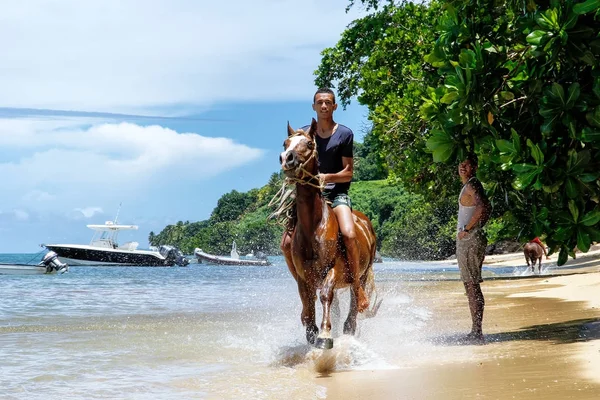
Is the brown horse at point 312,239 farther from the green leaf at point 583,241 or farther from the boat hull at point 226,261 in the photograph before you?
the boat hull at point 226,261

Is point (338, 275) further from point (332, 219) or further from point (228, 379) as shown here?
point (228, 379)

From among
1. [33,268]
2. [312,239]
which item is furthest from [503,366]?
[33,268]

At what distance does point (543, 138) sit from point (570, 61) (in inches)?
30.4

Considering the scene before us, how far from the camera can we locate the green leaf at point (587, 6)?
6.20 metres

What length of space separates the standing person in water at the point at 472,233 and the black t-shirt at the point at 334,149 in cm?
153

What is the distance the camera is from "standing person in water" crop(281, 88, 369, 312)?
8391mm

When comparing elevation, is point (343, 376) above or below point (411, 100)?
below

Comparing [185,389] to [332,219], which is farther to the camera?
[332,219]

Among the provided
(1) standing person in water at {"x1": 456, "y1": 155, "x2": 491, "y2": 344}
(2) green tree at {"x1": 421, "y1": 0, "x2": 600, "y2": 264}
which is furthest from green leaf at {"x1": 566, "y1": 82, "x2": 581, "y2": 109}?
(1) standing person in water at {"x1": 456, "y1": 155, "x2": 491, "y2": 344}

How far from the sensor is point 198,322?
15.1 metres

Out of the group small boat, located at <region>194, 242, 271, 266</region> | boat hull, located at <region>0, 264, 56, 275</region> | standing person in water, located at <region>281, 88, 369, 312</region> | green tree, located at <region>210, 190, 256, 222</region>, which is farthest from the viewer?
green tree, located at <region>210, 190, 256, 222</region>

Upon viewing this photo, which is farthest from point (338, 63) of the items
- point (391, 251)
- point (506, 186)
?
point (391, 251)

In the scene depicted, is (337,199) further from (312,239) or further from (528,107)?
(528,107)

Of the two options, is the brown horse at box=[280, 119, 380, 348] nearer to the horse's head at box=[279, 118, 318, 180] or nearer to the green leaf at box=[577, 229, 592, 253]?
the horse's head at box=[279, 118, 318, 180]
